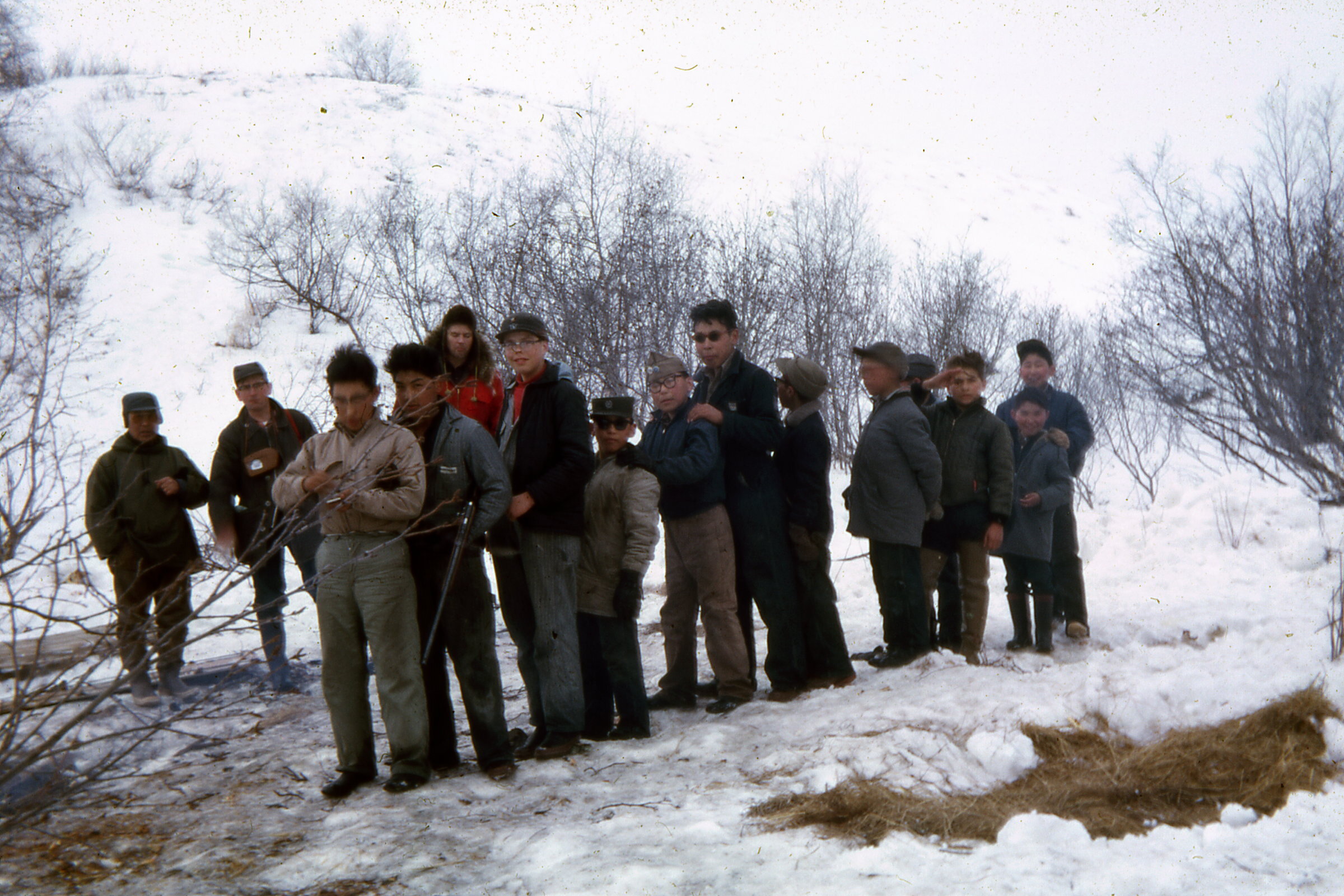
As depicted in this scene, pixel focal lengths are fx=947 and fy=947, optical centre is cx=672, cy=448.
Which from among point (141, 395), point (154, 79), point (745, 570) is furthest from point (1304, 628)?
point (154, 79)

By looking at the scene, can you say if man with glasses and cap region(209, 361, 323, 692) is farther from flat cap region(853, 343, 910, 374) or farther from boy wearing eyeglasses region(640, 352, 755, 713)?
flat cap region(853, 343, 910, 374)

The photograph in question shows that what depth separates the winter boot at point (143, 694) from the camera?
5633 millimetres

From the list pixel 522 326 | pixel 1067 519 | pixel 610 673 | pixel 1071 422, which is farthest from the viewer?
pixel 1071 422

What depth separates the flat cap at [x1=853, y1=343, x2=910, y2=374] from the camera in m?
5.70

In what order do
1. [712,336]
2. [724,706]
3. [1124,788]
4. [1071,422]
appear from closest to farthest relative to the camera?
[1124,788], [724,706], [712,336], [1071,422]

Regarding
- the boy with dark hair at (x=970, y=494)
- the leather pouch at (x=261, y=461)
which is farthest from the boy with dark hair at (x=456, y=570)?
the boy with dark hair at (x=970, y=494)

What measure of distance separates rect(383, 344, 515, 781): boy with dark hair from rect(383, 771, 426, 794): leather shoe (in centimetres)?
30

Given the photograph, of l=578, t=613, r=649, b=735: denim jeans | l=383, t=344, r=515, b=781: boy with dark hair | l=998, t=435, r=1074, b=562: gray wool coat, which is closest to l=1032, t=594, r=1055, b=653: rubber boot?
l=998, t=435, r=1074, b=562: gray wool coat

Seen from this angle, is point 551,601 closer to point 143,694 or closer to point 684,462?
point 684,462

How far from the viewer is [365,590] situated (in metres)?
3.92

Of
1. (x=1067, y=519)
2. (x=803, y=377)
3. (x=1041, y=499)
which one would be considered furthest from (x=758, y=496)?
(x=1067, y=519)

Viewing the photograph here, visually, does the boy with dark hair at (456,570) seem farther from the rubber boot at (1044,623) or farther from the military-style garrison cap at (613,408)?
the rubber boot at (1044,623)

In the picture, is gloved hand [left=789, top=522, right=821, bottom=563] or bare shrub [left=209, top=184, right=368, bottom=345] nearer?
gloved hand [left=789, top=522, right=821, bottom=563]

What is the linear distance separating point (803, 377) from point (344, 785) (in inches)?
126
